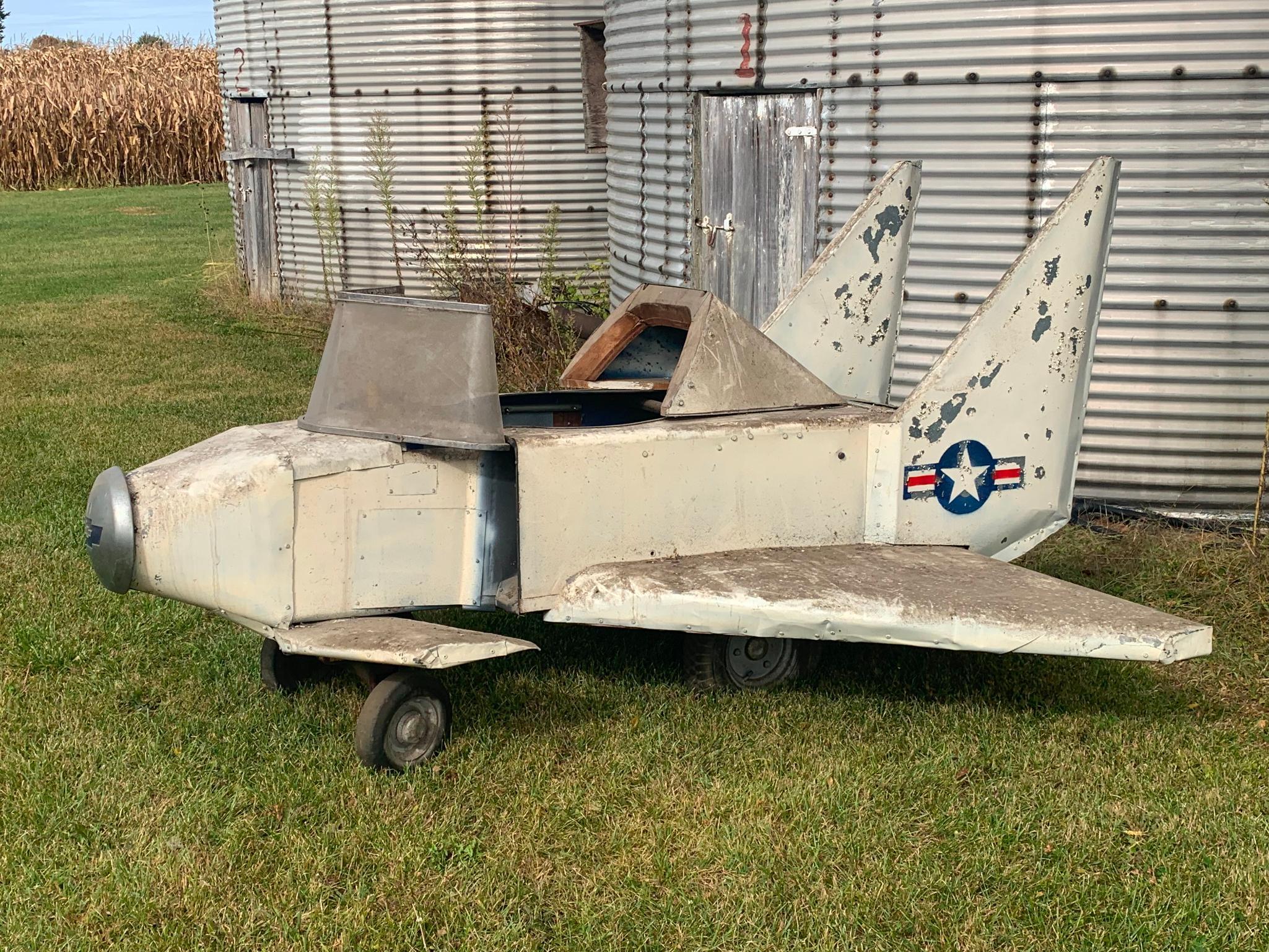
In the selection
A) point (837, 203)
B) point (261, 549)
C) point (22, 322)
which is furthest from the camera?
point (22, 322)

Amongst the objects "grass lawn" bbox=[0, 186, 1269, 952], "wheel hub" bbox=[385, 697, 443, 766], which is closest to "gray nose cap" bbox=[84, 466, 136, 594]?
"grass lawn" bbox=[0, 186, 1269, 952]

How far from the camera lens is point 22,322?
17.0m

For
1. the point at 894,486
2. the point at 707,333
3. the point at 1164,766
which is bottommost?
the point at 1164,766

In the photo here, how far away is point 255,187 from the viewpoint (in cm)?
1773

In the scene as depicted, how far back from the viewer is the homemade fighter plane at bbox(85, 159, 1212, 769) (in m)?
5.21

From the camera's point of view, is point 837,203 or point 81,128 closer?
point 837,203

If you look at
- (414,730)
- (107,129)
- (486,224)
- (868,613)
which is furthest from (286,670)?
(107,129)

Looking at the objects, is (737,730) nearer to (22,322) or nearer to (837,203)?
(837,203)

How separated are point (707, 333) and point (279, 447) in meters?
1.81

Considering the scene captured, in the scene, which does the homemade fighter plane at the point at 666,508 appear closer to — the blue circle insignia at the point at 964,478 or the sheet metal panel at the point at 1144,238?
the blue circle insignia at the point at 964,478

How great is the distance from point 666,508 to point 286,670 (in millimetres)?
1801

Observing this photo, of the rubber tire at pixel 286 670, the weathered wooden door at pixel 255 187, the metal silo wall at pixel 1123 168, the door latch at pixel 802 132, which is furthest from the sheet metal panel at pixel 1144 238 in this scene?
the weathered wooden door at pixel 255 187

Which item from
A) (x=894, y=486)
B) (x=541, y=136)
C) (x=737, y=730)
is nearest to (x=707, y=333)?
(x=894, y=486)

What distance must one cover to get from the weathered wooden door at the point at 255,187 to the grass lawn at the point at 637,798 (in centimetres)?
1071
